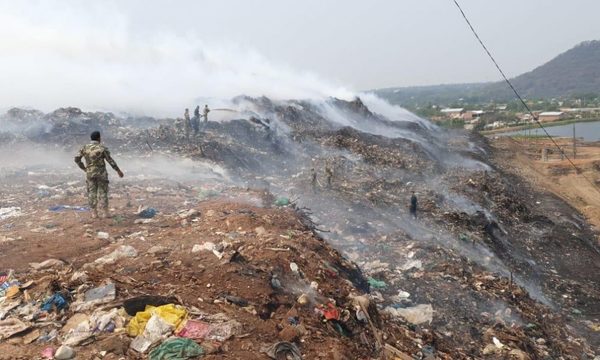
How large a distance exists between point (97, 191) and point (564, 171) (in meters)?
21.6

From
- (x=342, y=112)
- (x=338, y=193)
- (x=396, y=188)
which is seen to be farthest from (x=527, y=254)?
(x=342, y=112)

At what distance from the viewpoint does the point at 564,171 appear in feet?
70.3


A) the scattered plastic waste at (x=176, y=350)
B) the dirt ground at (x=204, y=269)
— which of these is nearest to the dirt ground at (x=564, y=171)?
the dirt ground at (x=204, y=269)

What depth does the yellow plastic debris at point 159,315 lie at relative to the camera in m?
3.21

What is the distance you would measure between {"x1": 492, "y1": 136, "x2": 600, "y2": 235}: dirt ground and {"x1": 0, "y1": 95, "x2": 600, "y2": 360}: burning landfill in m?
1.66

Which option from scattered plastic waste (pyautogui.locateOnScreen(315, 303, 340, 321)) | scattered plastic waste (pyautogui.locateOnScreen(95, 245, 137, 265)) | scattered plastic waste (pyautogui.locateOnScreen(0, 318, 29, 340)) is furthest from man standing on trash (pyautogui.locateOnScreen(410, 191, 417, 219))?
scattered plastic waste (pyautogui.locateOnScreen(0, 318, 29, 340))

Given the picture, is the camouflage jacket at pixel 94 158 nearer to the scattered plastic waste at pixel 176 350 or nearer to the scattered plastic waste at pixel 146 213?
the scattered plastic waste at pixel 146 213

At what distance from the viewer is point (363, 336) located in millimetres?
3963

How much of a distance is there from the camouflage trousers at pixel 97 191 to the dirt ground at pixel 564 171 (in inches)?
556

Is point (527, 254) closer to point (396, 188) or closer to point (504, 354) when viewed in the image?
point (396, 188)

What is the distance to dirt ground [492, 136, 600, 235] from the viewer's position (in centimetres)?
1681

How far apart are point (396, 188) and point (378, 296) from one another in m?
7.03

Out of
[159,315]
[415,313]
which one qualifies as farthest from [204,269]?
[415,313]

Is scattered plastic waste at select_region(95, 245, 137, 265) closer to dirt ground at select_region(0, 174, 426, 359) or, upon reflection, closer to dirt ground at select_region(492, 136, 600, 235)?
dirt ground at select_region(0, 174, 426, 359)
